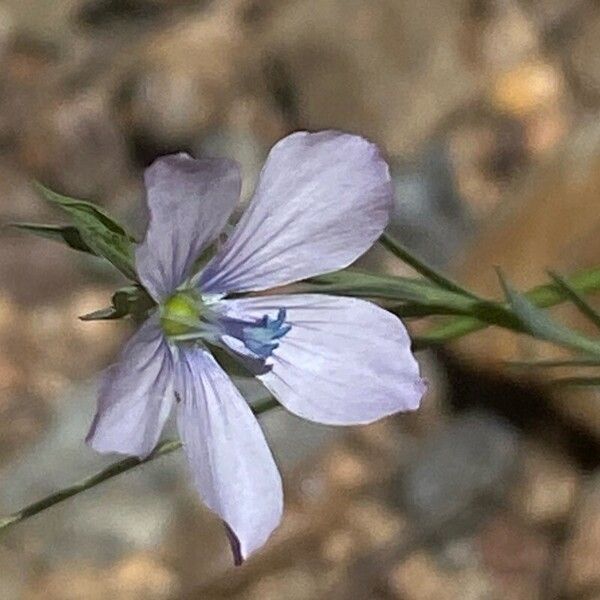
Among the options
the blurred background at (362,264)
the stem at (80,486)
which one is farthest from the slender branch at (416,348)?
the blurred background at (362,264)

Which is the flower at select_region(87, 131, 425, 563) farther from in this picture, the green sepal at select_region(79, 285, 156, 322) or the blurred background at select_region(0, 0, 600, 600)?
the blurred background at select_region(0, 0, 600, 600)

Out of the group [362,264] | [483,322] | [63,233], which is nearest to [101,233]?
[63,233]

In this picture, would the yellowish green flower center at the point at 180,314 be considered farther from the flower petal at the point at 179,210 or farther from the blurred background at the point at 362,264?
the blurred background at the point at 362,264

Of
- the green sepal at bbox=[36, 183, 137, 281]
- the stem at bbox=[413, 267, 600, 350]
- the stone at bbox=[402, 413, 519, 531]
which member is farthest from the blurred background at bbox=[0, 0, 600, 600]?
the green sepal at bbox=[36, 183, 137, 281]

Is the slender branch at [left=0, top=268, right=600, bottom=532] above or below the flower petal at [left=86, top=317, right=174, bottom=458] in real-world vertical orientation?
below

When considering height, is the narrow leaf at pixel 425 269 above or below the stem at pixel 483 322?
above
